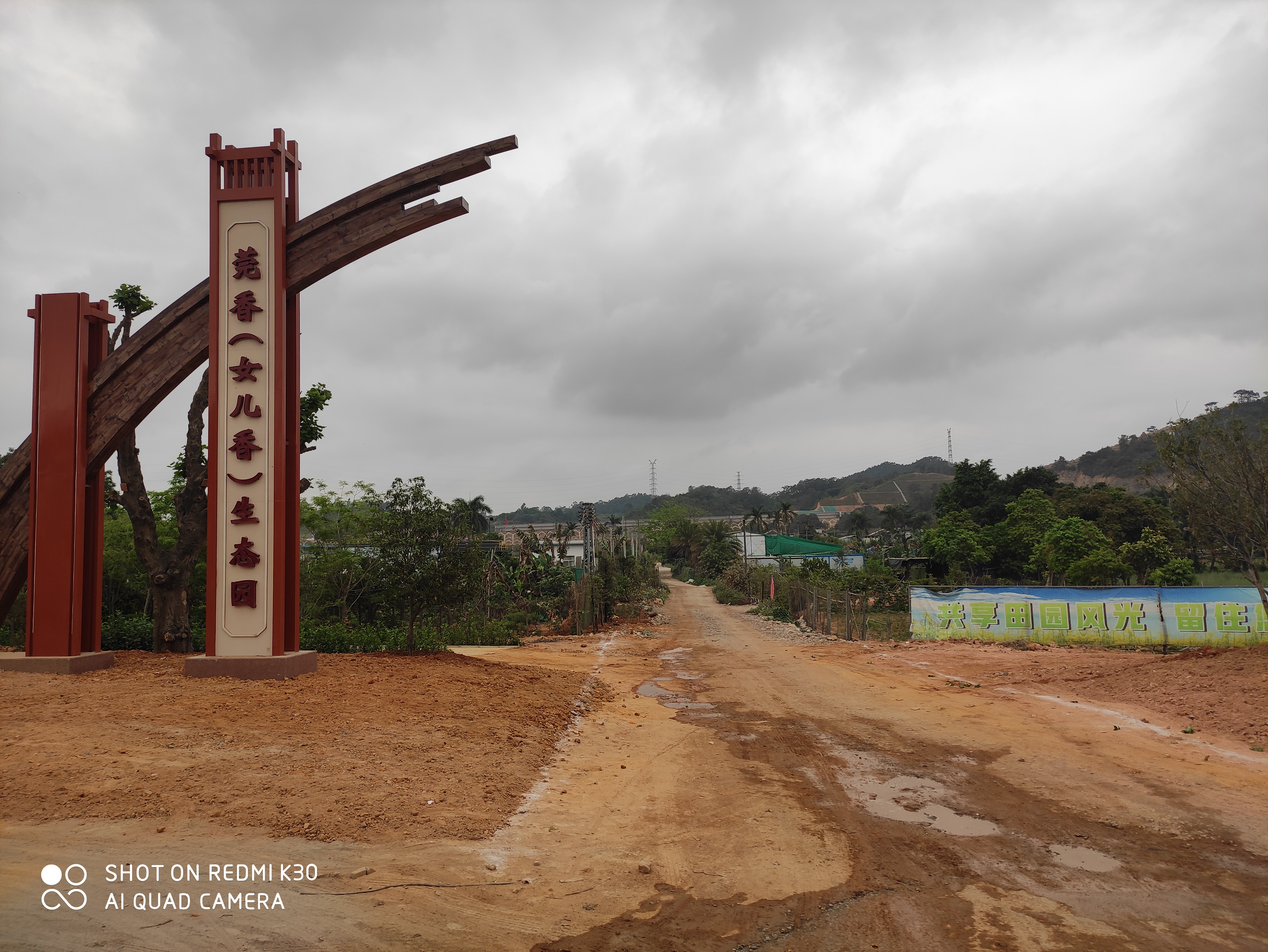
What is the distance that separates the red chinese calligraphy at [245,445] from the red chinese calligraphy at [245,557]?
120 centimetres

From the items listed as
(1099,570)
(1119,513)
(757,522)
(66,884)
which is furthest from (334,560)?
(757,522)

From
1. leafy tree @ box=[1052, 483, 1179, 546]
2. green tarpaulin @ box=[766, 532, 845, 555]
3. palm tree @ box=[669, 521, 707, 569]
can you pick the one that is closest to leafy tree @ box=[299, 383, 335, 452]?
leafy tree @ box=[1052, 483, 1179, 546]

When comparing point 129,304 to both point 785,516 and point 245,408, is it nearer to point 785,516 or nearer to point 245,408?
point 245,408

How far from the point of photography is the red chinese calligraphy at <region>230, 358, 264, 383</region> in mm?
10766

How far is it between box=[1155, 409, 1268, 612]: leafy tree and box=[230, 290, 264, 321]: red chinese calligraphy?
55.1ft

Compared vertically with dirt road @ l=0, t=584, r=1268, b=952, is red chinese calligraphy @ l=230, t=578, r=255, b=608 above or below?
above

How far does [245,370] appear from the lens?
35.3ft

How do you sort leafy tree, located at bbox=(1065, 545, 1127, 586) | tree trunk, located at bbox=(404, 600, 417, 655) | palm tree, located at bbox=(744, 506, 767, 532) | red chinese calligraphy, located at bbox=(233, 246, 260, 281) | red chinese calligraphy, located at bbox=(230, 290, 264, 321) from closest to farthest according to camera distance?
red chinese calligraphy, located at bbox=(230, 290, 264, 321)
red chinese calligraphy, located at bbox=(233, 246, 260, 281)
tree trunk, located at bbox=(404, 600, 417, 655)
leafy tree, located at bbox=(1065, 545, 1127, 586)
palm tree, located at bbox=(744, 506, 767, 532)

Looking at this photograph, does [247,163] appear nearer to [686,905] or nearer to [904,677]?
[686,905]

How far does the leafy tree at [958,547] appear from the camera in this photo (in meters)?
37.5

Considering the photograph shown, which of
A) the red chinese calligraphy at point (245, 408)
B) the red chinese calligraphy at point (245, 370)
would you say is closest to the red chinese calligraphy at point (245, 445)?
the red chinese calligraphy at point (245, 408)

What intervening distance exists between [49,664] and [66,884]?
7.69 m

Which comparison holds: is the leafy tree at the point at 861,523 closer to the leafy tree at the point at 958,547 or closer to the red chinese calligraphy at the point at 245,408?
the leafy tree at the point at 958,547

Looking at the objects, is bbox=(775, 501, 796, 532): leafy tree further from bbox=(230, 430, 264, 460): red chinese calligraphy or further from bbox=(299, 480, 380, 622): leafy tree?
bbox=(230, 430, 264, 460): red chinese calligraphy
